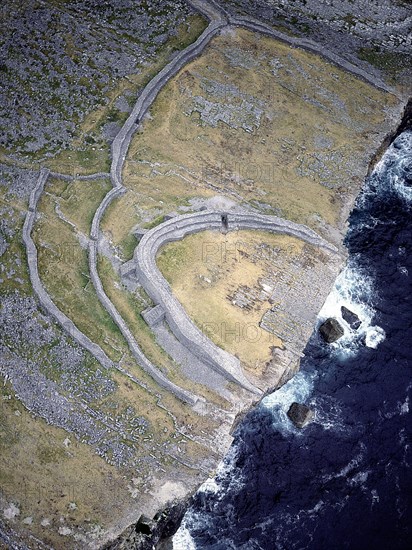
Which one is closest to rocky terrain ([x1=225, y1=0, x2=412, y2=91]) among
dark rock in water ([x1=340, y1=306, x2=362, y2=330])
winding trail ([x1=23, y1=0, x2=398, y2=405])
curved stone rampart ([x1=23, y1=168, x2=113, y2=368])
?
winding trail ([x1=23, y1=0, x2=398, y2=405])

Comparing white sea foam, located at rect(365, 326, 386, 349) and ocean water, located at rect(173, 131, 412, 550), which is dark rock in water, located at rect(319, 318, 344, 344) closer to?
ocean water, located at rect(173, 131, 412, 550)

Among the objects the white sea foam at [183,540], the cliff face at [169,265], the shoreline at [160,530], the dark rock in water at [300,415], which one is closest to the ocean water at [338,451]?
the white sea foam at [183,540]

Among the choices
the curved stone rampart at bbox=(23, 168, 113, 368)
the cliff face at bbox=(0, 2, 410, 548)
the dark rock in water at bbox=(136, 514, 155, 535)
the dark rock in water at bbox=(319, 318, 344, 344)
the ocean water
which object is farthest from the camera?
the dark rock in water at bbox=(319, 318, 344, 344)

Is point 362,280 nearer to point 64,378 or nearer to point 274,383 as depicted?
point 274,383

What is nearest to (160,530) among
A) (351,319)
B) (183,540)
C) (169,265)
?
(183,540)

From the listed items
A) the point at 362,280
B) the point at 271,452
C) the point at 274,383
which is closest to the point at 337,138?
the point at 362,280

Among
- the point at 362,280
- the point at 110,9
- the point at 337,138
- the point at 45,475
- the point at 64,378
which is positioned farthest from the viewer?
the point at 110,9
